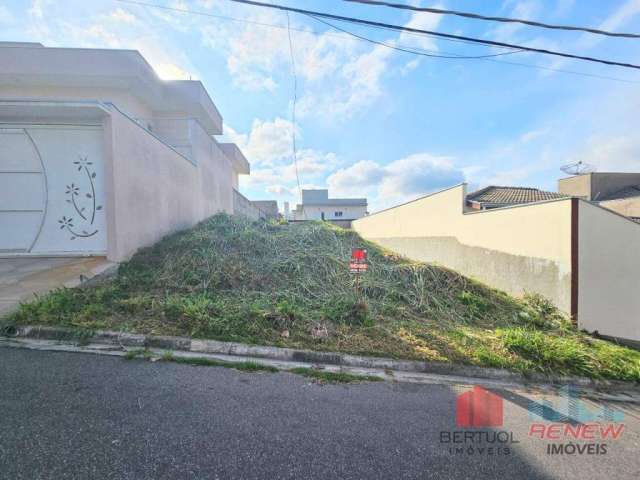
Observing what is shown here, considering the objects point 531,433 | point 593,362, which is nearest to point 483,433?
point 531,433

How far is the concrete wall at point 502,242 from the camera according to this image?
182 inches

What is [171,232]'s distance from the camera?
6.64m

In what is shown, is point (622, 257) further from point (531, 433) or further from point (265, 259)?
point (265, 259)

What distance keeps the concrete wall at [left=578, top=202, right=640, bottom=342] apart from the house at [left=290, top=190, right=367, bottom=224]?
2671cm

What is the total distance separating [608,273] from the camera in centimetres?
432

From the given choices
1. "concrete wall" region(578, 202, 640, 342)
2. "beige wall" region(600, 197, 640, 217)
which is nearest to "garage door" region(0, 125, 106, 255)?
"concrete wall" region(578, 202, 640, 342)

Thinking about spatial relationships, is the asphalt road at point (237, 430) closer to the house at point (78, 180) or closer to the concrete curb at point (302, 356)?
the concrete curb at point (302, 356)

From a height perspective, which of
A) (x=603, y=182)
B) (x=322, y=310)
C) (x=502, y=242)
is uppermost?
(x=603, y=182)

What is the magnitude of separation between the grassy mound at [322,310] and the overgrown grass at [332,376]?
406 mm

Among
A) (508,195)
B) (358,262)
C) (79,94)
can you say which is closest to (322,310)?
(358,262)

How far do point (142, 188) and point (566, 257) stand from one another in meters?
8.61

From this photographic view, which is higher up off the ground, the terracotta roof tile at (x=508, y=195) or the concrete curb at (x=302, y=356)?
the terracotta roof tile at (x=508, y=195)

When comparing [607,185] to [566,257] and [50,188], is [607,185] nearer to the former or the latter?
[566,257]

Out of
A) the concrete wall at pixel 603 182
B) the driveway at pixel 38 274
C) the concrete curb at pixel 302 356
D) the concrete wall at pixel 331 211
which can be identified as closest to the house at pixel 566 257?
the concrete curb at pixel 302 356
